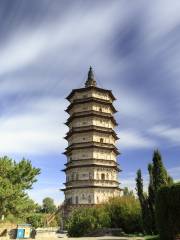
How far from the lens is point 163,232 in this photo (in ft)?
74.4

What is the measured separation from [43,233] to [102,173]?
39.0 ft

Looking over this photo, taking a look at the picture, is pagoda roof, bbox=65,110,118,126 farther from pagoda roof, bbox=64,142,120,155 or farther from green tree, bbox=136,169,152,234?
green tree, bbox=136,169,152,234

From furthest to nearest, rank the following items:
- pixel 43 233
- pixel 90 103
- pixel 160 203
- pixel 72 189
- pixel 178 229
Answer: pixel 90 103 → pixel 72 189 → pixel 43 233 → pixel 160 203 → pixel 178 229

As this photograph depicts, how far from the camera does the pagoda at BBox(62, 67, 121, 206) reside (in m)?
46.6

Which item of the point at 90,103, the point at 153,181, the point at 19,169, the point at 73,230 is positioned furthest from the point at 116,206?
the point at 90,103

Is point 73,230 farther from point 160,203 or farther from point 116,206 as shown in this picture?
point 160,203

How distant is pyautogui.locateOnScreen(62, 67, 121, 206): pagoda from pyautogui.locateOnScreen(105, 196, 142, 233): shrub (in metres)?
8.22

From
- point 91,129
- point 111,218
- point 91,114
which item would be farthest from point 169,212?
point 91,114

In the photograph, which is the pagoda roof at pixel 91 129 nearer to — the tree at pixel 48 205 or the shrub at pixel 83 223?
the shrub at pixel 83 223

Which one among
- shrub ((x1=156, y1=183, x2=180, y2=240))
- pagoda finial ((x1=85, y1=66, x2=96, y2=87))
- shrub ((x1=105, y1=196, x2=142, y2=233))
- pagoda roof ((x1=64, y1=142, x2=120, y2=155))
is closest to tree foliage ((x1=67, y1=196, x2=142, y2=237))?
shrub ((x1=105, y1=196, x2=142, y2=233))

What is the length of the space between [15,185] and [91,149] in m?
13.8

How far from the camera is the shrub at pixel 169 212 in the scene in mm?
21797

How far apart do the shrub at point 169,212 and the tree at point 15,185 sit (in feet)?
64.7

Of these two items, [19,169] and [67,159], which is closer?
[19,169]
